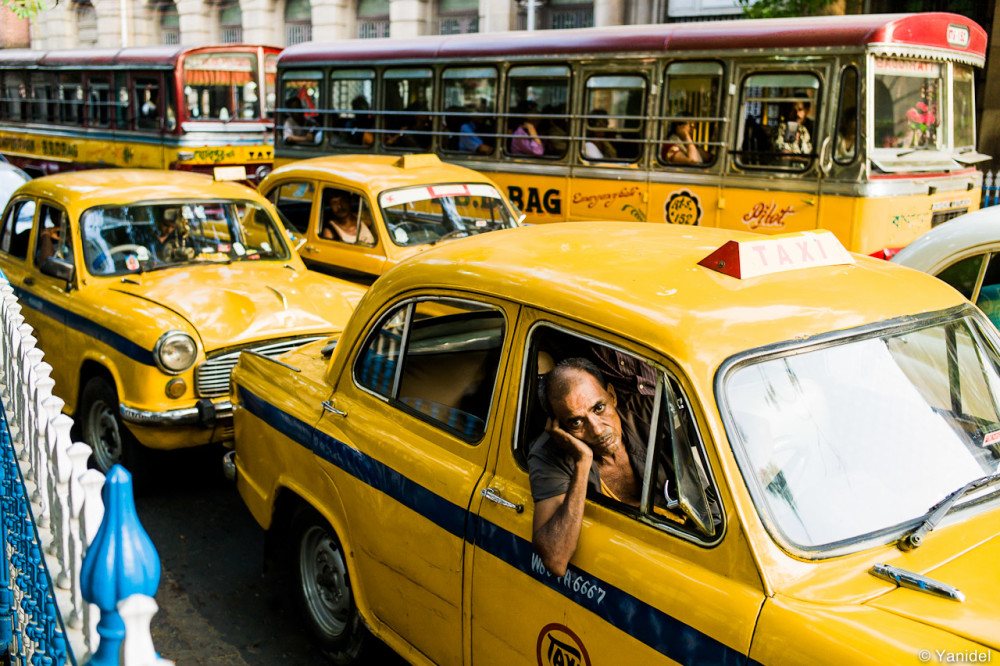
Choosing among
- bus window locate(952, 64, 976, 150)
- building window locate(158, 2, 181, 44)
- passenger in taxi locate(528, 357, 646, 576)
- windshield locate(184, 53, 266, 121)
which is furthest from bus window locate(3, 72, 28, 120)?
passenger in taxi locate(528, 357, 646, 576)

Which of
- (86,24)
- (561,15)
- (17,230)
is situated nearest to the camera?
(17,230)

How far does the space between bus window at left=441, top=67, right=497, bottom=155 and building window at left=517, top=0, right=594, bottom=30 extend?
13.0 meters

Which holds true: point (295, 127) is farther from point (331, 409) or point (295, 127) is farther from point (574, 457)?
point (574, 457)

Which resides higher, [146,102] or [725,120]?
[146,102]

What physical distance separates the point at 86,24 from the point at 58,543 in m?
39.9

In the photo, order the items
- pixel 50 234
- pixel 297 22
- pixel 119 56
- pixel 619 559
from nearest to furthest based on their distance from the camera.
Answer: pixel 619 559 → pixel 50 234 → pixel 119 56 → pixel 297 22

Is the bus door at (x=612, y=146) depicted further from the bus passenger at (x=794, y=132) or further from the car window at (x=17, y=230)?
the car window at (x=17, y=230)

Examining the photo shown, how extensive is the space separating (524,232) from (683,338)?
4.28ft

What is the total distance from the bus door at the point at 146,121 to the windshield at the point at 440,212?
423 inches

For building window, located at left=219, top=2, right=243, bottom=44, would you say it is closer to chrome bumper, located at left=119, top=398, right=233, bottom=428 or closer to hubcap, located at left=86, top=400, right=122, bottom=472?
hubcap, located at left=86, top=400, right=122, bottom=472

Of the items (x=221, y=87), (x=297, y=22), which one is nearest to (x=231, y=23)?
(x=297, y=22)

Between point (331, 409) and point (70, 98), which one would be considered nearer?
point (331, 409)

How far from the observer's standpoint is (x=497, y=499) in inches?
113

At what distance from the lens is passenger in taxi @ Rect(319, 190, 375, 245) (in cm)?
788
